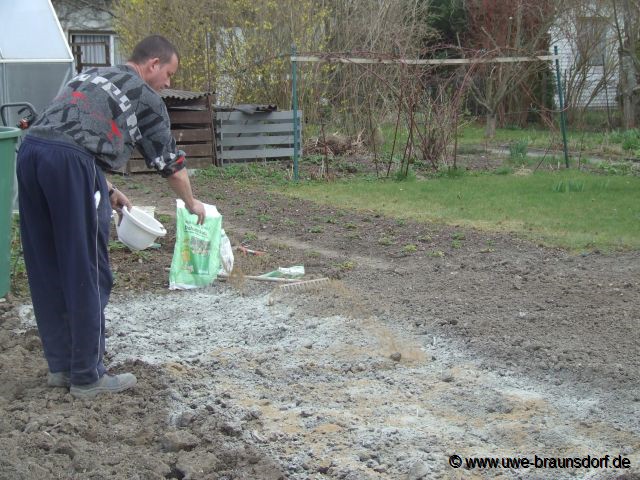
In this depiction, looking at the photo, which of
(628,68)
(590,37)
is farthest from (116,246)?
(628,68)

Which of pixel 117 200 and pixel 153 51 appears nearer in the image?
pixel 153 51

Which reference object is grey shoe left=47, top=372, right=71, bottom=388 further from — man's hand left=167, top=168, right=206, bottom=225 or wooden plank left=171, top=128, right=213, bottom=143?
wooden plank left=171, top=128, right=213, bottom=143

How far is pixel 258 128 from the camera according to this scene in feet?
49.6

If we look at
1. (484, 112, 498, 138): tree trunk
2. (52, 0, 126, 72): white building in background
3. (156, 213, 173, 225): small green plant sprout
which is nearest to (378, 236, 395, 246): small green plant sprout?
(156, 213, 173, 225): small green plant sprout

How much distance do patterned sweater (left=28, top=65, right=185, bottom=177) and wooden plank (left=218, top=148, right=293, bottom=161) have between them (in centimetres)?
1044

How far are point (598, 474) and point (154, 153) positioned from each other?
257cm

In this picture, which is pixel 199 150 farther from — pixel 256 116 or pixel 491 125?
pixel 491 125

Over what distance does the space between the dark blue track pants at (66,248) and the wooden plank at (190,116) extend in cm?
1021

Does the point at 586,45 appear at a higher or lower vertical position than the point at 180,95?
higher

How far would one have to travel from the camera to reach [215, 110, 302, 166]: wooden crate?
1491 centimetres

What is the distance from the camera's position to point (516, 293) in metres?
6.35

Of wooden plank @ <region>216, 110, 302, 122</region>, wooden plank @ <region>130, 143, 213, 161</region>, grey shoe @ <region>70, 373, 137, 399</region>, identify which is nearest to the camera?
grey shoe @ <region>70, 373, 137, 399</region>

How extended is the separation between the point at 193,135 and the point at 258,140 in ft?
3.93

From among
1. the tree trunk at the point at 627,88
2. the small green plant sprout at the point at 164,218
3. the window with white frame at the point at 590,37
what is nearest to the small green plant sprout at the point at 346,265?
the small green plant sprout at the point at 164,218
